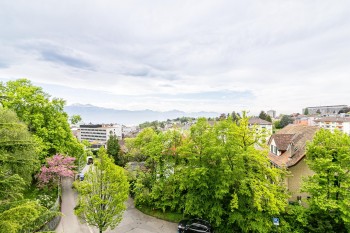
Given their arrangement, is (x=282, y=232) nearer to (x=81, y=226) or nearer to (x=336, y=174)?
(x=336, y=174)

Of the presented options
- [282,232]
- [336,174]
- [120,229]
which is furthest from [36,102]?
[336,174]

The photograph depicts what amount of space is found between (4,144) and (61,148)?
2165 centimetres

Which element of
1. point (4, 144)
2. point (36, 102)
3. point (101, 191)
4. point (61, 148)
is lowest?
point (101, 191)

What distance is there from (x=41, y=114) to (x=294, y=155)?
29001 millimetres

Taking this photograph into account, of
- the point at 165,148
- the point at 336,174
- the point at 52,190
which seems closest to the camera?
the point at 336,174

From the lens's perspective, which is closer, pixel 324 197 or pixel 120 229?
pixel 324 197

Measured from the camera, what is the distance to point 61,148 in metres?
27.9

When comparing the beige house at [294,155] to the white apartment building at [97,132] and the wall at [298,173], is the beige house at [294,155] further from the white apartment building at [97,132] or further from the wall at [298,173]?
the white apartment building at [97,132]

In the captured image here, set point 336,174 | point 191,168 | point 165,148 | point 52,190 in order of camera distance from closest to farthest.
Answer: point 336,174 < point 191,168 < point 165,148 < point 52,190

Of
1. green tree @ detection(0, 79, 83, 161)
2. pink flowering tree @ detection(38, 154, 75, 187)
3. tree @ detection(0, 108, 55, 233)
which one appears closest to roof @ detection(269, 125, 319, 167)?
tree @ detection(0, 108, 55, 233)

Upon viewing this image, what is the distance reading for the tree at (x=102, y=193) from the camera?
1636cm

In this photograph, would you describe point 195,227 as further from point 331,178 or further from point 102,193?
point 331,178

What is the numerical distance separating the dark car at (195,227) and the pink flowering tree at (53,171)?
44.7 feet

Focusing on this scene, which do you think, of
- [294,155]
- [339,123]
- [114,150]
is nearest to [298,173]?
[294,155]
